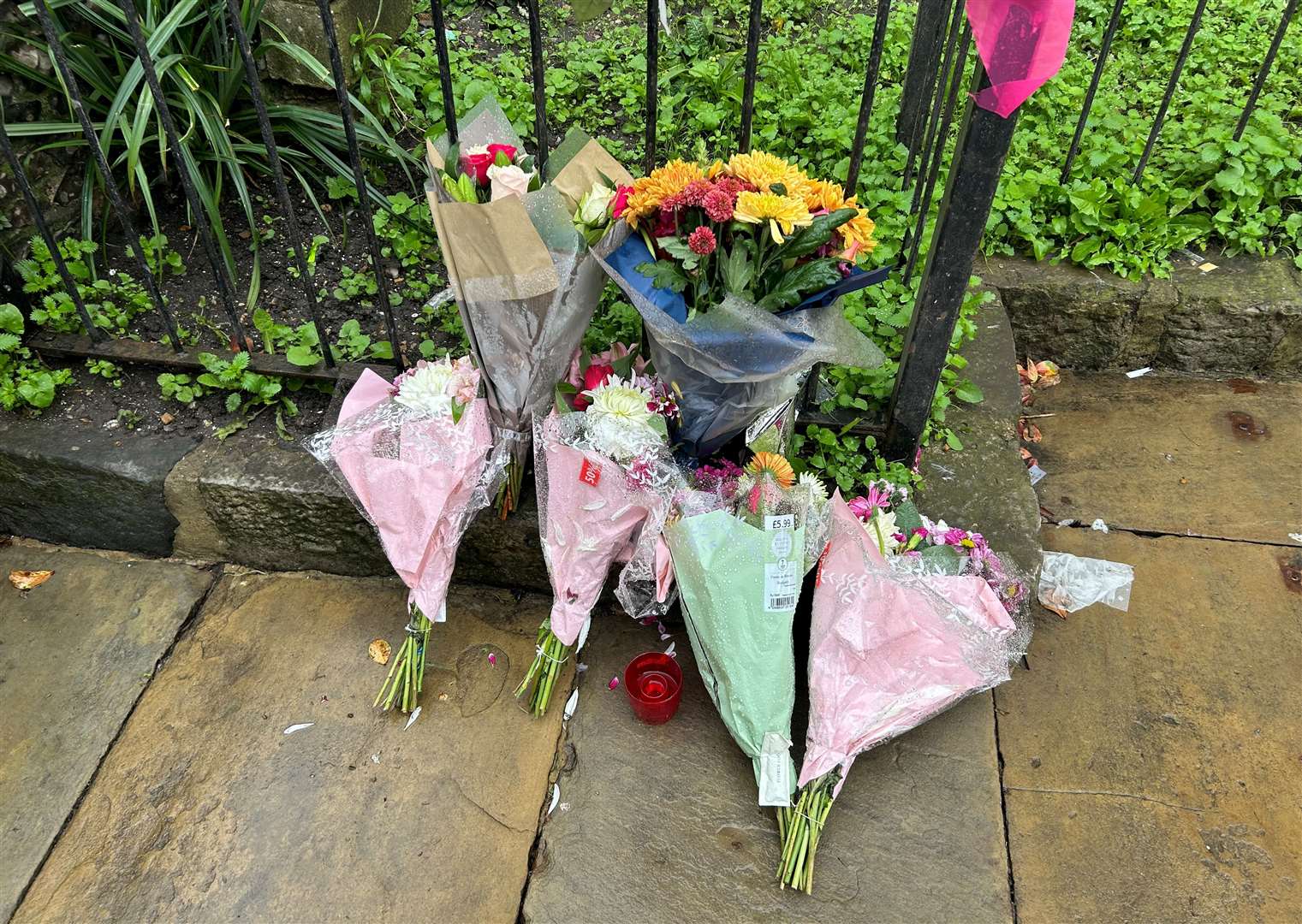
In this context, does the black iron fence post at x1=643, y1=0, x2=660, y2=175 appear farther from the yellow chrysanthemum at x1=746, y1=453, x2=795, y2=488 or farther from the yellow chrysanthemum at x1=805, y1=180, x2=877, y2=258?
the yellow chrysanthemum at x1=746, y1=453, x2=795, y2=488

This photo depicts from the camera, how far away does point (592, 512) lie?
6.54 ft

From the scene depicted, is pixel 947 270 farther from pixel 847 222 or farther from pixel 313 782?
pixel 313 782

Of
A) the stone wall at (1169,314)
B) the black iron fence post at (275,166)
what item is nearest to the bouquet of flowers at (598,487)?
the black iron fence post at (275,166)

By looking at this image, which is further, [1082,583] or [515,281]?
[1082,583]

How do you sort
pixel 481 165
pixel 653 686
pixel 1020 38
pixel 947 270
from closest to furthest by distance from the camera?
pixel 1020 38, pixel 481 165, pixel 947 270, pixel 653 686

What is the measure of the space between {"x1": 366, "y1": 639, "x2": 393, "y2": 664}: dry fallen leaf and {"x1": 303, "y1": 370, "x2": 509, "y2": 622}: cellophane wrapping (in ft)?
0.75

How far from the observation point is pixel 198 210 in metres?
2.21

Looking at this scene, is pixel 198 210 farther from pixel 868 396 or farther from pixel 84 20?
pixel 868 396

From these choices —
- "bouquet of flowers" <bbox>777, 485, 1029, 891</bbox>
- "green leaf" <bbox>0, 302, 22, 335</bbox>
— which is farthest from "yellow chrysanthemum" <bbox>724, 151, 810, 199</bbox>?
"green leaf" <bbox>0, 302, 22, 335</bbox>

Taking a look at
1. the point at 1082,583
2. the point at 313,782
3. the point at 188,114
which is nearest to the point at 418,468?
the point at 313,782

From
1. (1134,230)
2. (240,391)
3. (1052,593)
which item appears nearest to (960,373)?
(1052,593)

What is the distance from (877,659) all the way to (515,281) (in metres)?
1.07

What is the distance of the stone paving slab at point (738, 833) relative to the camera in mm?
1835

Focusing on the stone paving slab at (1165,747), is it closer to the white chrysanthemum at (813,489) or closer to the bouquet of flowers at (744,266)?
the white chrysanthemum at (813,489)
